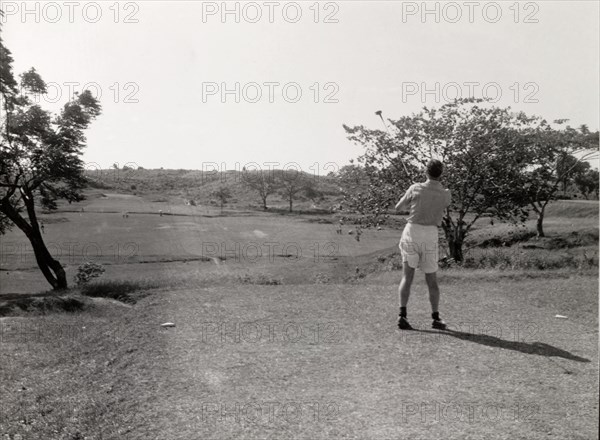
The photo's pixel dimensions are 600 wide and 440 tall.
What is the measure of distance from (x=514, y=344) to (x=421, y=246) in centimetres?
145

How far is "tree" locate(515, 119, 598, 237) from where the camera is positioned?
1547 centimetres

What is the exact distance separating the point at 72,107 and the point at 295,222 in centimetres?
4654

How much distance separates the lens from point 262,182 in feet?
309

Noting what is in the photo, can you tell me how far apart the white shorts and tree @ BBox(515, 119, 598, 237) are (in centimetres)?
969

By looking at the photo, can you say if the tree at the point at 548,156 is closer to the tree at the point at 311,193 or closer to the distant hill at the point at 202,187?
the distant hill at the point at 202,187

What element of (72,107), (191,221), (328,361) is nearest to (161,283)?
(72,107)

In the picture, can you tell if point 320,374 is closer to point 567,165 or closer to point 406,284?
point 406,284

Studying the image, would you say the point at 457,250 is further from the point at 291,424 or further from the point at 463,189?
the point at 291,424

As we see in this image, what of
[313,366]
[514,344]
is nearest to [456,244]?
[514,344]

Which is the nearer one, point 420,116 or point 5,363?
point 5,363

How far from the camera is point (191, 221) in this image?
62.1m

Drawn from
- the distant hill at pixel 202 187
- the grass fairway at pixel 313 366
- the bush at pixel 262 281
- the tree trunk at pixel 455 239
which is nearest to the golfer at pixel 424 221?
the grass fairway at pixel 313 366

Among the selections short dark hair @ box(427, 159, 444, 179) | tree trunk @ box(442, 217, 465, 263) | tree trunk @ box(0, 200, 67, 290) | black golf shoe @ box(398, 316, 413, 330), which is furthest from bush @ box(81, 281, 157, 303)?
short dark hair @ box(427, 159, 444, 179)

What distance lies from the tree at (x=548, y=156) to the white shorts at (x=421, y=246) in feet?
31.8
